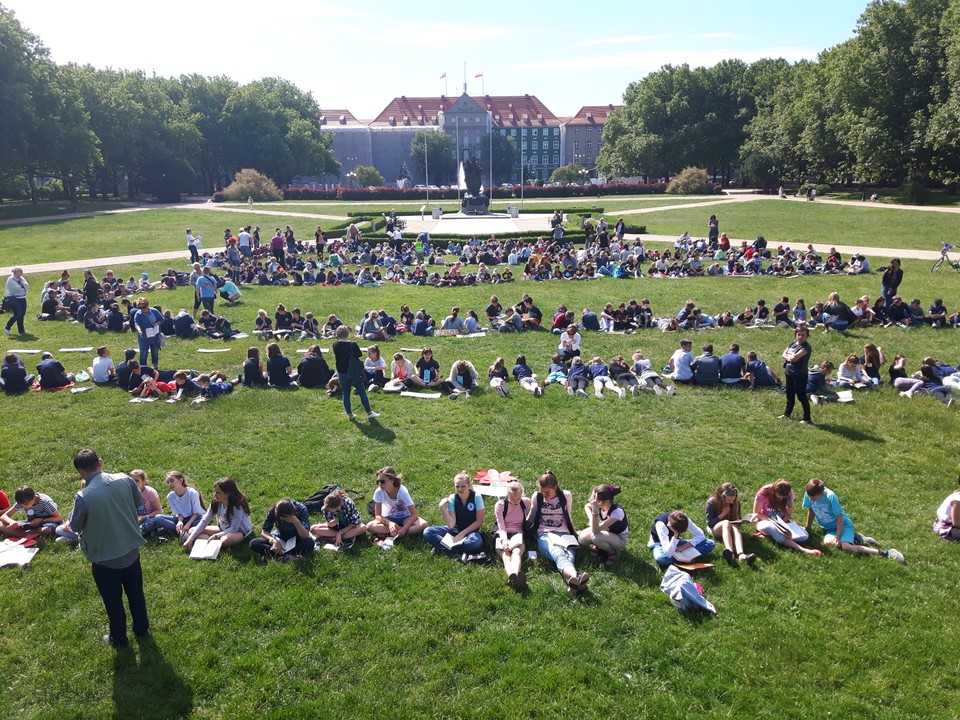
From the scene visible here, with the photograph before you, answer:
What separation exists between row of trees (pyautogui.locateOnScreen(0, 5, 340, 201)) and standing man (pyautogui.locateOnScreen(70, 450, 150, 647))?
48.1m

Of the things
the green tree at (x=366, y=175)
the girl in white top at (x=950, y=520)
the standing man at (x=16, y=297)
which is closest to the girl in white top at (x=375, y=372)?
the girl in white top at (x=950, y=520)

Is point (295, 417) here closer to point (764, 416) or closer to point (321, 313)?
point (764, 416)

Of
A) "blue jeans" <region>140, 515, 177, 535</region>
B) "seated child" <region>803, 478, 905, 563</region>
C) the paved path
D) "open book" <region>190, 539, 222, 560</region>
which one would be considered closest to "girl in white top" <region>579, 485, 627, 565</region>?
"seated child" <region>803, 478, 905, 563</region>

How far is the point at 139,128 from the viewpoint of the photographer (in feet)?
193

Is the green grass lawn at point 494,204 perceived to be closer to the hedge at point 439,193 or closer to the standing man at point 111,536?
the hedge at point 439,193

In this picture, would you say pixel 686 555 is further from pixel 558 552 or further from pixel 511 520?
pixel 511 520

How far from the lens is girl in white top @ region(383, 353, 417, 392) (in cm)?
1331

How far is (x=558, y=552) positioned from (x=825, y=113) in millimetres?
56682

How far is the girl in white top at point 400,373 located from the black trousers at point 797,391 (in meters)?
6.66

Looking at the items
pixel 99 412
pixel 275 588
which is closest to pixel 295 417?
pixel 99 412

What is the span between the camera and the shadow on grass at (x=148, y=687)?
522cm

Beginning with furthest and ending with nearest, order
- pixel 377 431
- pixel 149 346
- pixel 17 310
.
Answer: pixel 17 310
pixel 149 346
pixel 377 431

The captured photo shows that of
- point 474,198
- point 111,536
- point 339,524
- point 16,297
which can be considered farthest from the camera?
point 474,198

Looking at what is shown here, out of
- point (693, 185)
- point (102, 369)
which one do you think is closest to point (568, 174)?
point (693, 185)
